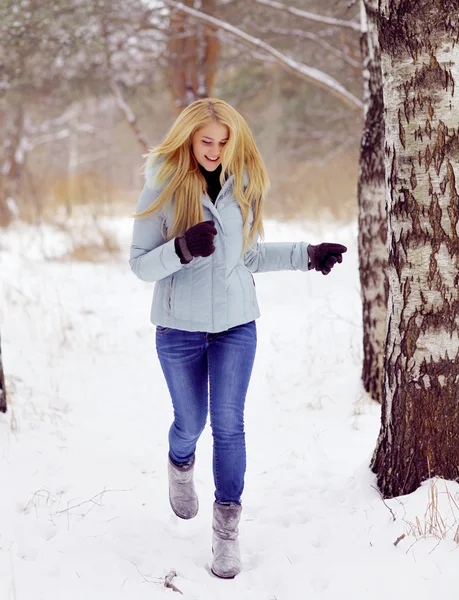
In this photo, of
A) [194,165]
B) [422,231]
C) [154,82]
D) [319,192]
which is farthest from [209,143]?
[319,192]

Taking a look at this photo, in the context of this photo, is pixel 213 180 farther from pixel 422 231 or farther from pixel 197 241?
pixel 422 231

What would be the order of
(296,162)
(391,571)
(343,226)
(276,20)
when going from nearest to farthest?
(391,571), (276,20), (343,226), (296,162)

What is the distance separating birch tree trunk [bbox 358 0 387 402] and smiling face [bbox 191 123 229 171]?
6.39 feet

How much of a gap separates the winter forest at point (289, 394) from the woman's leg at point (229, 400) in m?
0.41

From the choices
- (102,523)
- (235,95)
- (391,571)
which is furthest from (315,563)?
(235,95)

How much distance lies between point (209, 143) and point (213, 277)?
583mm

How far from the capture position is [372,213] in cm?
465

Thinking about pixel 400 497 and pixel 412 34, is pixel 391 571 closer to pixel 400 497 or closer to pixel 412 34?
pixel 400 497

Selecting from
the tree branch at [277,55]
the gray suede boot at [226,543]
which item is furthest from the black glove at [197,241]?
the tree branch at [277,55]

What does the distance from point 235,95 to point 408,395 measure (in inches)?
404

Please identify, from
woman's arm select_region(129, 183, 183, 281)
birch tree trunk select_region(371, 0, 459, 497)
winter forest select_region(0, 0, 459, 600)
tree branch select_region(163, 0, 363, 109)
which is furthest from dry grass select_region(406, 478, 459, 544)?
tree branch select_region(163, 0, 363, 109)

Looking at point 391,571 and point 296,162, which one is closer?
point 391,571

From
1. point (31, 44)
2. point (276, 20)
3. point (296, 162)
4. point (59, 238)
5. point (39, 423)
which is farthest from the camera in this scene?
point (296, 162)

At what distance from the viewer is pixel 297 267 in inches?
120
